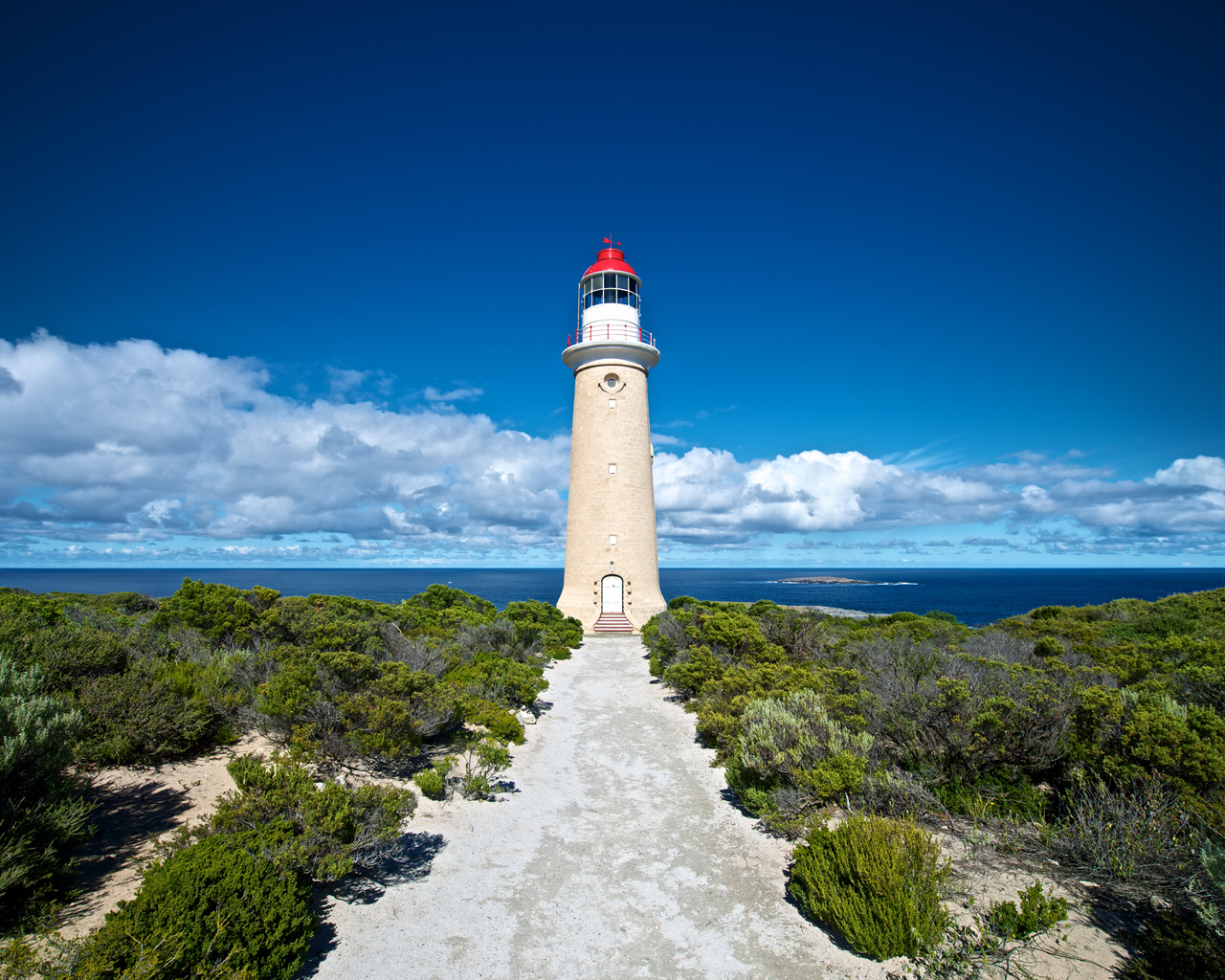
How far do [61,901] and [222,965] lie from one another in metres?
1.82

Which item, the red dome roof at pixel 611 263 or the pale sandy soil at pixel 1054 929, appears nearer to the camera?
the pale sandy soil at pixel 1054 929

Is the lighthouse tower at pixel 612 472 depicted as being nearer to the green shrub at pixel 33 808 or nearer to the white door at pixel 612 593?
the white door at pixel 612 593

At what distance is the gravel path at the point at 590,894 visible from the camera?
14.2 feet

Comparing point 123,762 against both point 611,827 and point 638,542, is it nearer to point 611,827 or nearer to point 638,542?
point 611,827

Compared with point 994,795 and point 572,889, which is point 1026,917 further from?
point 572,889

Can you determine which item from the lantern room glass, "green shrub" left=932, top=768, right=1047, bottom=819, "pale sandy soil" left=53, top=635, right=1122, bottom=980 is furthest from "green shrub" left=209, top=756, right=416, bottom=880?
the lantern room glass

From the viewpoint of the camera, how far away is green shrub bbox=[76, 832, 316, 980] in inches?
132

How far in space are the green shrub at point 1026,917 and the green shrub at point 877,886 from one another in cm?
35

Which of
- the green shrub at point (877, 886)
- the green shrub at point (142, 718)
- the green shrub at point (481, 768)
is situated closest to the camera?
the green shrub at point (877, 886)

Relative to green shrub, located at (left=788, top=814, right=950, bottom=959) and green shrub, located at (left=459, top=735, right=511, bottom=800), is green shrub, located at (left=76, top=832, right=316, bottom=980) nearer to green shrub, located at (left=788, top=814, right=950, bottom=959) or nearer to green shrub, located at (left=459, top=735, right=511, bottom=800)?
green shrub, located at (left=459, top=735, right=511, bottom=800)

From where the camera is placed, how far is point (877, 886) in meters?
4.44

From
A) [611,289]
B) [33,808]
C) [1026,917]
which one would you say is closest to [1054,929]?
[1026,917]

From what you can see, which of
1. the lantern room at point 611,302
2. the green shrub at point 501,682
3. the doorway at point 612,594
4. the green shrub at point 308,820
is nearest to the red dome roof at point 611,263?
the lantern room at point 611,302

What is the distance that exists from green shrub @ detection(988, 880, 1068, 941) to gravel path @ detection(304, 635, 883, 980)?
97cm
